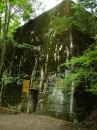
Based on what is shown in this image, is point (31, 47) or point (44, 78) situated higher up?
point (31, 47)

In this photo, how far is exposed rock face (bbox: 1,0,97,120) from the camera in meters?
11.3

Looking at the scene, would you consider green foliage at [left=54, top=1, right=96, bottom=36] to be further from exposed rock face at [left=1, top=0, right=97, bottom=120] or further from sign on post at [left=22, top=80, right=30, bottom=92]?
sign on post at [left=22, top=80, right=30, bottom=92]

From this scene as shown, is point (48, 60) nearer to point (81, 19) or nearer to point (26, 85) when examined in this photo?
point (26, 85)

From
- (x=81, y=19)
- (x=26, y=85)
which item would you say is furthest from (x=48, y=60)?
(x=81, y=19)

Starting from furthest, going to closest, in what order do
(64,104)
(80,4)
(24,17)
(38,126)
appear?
1. (24,17)
2. (64,104)
3. (38,126)
4. (80,4)

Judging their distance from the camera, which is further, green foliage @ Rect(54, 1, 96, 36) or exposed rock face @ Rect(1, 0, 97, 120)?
exposed rock face @ Rect(1, 0, 97, 120)

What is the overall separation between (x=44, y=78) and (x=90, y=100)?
3.04 meters

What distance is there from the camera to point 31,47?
14.9 m

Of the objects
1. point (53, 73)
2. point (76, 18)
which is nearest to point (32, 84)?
point (53, 73)

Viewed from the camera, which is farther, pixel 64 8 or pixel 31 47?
pixel 31 47

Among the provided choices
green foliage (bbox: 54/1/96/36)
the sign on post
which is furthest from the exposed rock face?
green foliage (bbox: 54/1/96/36)

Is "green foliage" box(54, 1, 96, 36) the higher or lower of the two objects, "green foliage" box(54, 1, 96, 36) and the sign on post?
the higher

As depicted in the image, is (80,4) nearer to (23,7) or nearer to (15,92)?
(23,7)

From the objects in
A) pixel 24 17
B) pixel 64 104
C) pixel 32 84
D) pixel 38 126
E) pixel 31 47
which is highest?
pixel 24 17
